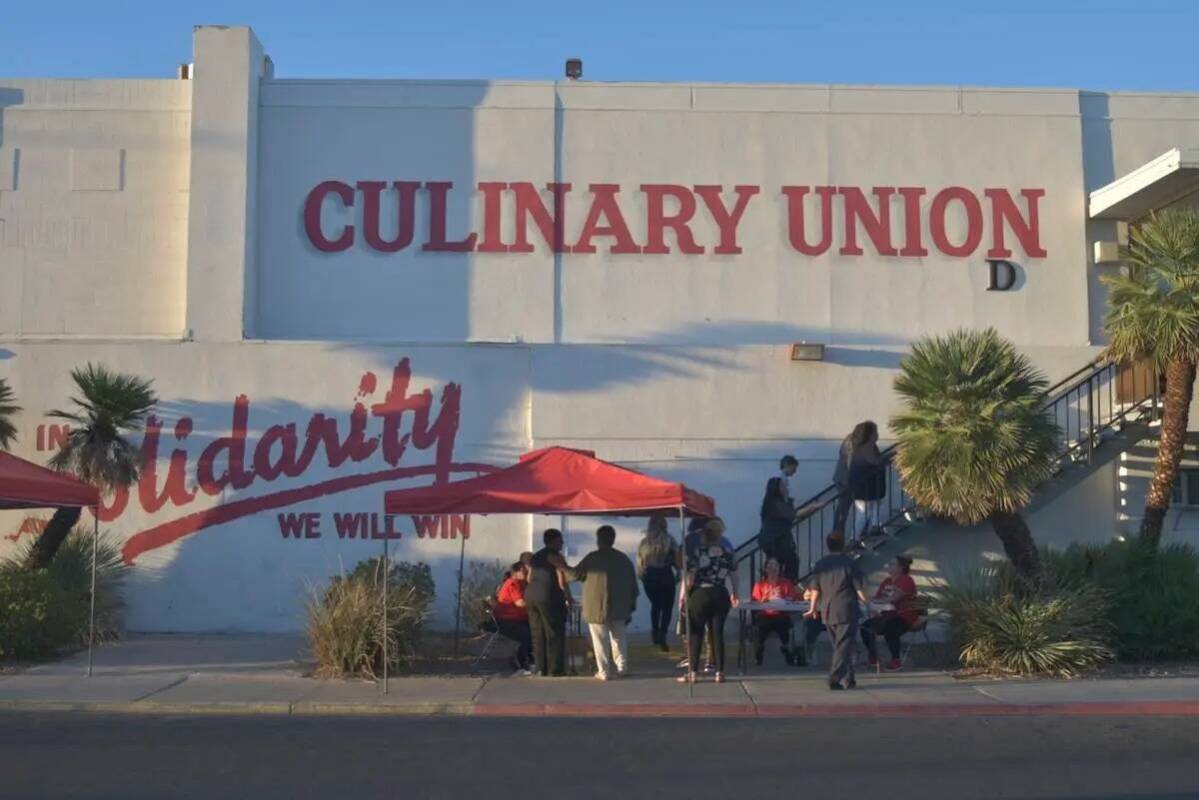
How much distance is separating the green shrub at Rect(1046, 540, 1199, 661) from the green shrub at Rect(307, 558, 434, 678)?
7470 millimetres

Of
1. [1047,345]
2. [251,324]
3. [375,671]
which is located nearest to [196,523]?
[251,324]

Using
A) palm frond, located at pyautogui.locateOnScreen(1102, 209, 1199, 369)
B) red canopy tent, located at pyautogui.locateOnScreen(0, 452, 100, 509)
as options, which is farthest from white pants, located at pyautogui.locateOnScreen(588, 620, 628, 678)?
palm frond, located at pyautogui.locateOnScreen(1102, 209, 1199, 369)

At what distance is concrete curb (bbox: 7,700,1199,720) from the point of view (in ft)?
44.6

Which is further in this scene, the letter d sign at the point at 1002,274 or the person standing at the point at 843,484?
the letter d sign at the point at 1002,274

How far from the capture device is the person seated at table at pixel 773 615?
16688mm

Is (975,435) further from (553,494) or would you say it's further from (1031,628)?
(553,494)

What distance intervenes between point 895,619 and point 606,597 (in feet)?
11.3

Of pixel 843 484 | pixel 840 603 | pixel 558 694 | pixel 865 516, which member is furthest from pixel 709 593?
pixel 865 516

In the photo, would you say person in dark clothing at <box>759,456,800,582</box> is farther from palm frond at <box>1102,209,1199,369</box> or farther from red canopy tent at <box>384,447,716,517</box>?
palm frond at <box>1102,209,1199,369</box>

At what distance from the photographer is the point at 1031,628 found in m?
15.8

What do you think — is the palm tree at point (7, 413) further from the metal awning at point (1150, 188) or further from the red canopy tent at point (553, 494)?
the metal awning at point (1150, 188)

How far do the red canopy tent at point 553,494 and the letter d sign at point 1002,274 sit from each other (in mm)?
8802

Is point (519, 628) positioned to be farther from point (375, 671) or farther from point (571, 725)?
point (571, 725)

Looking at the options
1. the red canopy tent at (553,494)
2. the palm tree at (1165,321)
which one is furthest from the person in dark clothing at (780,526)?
the palm tree at (1165,321)
